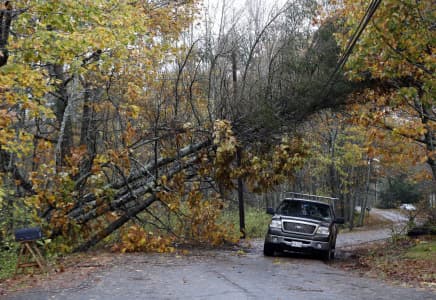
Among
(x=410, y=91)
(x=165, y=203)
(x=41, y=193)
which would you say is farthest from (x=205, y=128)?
(x=410, y=91)

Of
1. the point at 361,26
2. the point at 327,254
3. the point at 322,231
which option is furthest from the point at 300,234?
the point at 361,26

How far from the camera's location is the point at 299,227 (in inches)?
688

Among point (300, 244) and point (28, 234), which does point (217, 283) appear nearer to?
point (28, 234)

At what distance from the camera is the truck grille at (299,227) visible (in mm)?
17422

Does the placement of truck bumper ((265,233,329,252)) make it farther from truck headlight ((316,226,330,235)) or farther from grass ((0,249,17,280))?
grass ((0,249,17,280))

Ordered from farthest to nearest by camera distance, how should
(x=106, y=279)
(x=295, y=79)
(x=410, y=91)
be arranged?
(x=295, y=79), (x=410, y=91), (x=106, y=279)

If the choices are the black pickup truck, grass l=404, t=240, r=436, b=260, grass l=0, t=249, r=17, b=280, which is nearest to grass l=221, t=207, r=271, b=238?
the black pickup truck

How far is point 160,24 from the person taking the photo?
20609 millimetres

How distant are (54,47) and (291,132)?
27.6ft

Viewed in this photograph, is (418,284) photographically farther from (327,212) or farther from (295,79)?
(295,79)

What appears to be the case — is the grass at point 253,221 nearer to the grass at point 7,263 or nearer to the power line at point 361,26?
the grass at point 7,263

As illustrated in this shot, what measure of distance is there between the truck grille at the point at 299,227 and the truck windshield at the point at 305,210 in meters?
0.56

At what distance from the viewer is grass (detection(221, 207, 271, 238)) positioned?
103 feet

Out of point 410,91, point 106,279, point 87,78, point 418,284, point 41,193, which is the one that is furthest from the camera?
point 87,78
